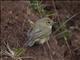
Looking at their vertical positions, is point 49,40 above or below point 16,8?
below

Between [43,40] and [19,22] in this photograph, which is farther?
[19,22]

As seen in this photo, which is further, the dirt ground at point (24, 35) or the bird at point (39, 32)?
the dirt ground at point (24, 35)

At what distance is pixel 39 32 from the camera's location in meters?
7.26

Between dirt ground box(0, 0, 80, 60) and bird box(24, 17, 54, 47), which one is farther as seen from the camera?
dirt ground box(0, 0, 80, 60)

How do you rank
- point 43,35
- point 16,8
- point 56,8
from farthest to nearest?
point 56,8 < point 16,8 < point 43,35

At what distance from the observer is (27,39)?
7.34m

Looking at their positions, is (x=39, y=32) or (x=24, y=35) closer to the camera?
(x=39, y=32)

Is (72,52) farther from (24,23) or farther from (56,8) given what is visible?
(56,8)

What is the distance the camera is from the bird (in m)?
7.14

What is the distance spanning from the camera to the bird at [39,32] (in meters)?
7.14

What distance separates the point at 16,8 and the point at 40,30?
1170 millimetres

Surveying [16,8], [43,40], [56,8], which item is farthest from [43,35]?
[56,8]

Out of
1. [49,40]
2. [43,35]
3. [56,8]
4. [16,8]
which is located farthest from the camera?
[56,8]

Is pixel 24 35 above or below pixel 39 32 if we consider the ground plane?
below
